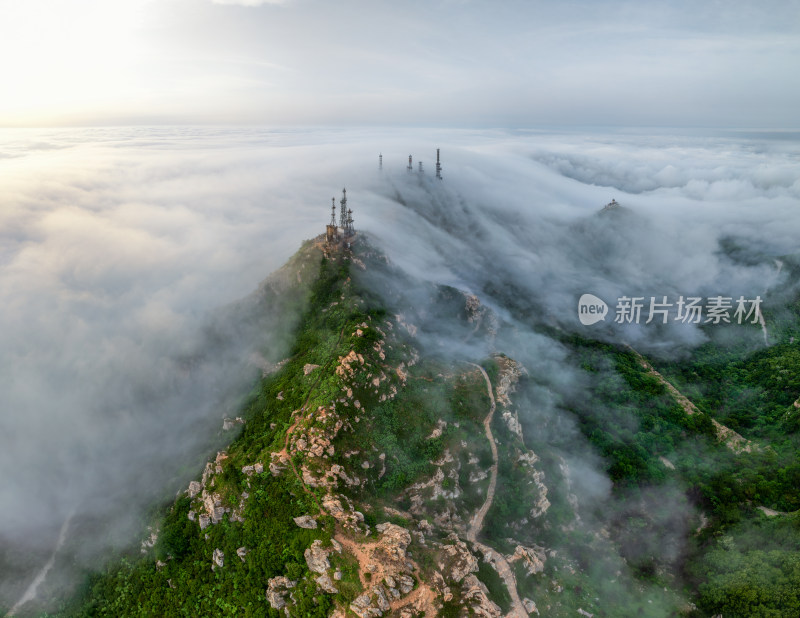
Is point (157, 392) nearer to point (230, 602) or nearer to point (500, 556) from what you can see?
point (230, 602)

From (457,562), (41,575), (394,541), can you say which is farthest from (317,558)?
(41,575)

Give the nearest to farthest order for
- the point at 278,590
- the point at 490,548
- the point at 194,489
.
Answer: the point at 278,590 < the point at 490,548 < the point at 194,489

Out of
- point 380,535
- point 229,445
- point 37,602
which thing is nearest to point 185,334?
point 229,445

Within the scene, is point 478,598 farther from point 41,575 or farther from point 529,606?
point 41,575

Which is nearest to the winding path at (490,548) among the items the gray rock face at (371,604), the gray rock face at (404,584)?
the gray rock face at (404,584)

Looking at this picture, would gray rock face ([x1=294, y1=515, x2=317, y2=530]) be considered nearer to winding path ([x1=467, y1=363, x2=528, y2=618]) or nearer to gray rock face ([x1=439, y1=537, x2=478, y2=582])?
gray rock face ([x1=439, y1=537, x2=478, y2=582])
